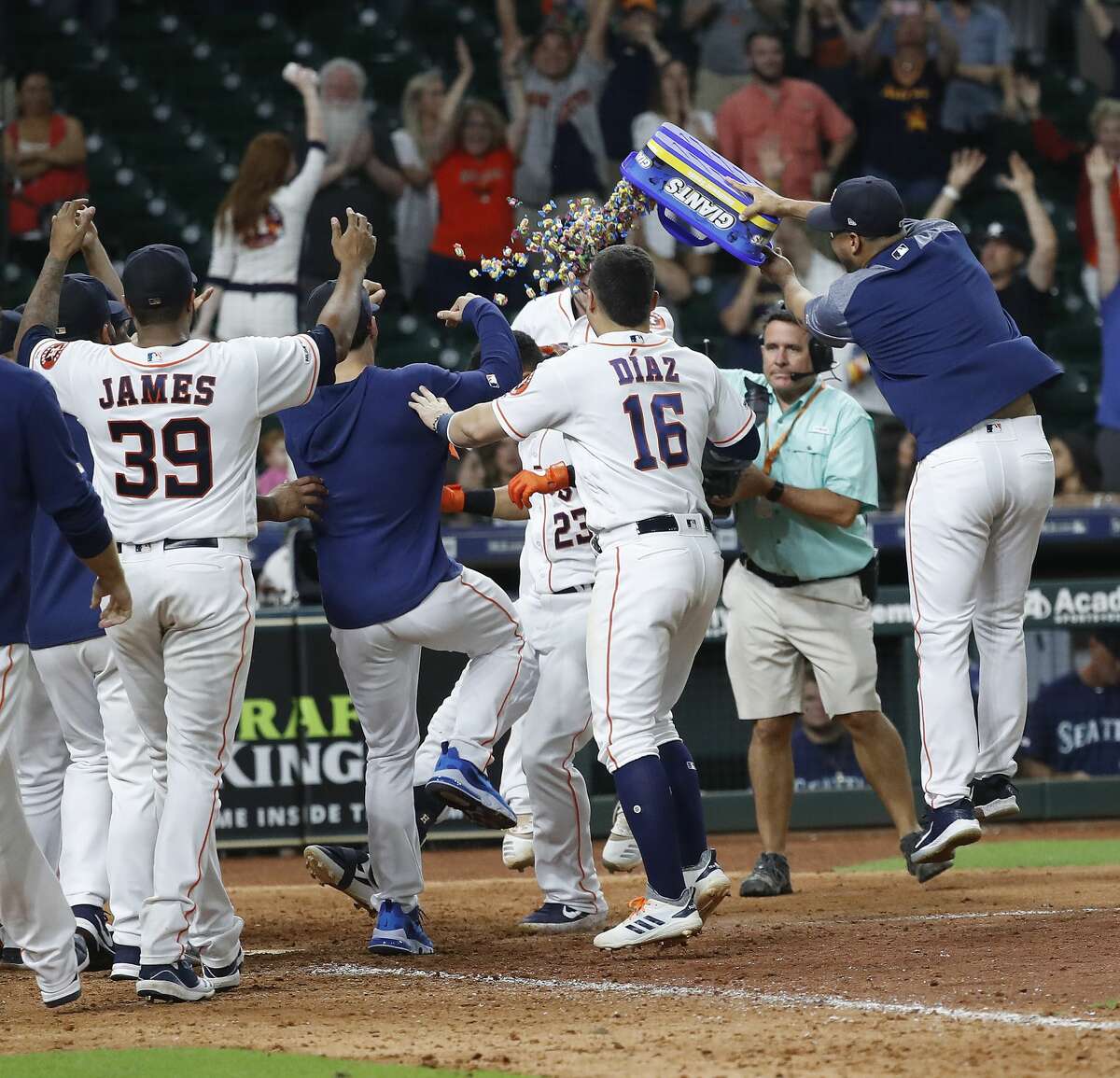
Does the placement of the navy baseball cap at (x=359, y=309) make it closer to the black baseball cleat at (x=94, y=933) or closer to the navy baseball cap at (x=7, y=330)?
the navy baseball cap at (x=7, y=330)

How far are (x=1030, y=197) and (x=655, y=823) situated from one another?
26.0 feet

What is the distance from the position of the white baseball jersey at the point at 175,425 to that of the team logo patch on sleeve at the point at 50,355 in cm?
8

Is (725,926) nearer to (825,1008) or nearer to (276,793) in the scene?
(825,1008)

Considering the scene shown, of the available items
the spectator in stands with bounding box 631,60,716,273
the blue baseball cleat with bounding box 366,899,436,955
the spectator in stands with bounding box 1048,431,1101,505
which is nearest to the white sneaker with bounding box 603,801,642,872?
the blue baseball cleat with bounding box 366,899,436,955

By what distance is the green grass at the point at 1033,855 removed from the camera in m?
8.36

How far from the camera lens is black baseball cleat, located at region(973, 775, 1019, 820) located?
19.8 feet

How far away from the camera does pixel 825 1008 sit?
15.2 feet

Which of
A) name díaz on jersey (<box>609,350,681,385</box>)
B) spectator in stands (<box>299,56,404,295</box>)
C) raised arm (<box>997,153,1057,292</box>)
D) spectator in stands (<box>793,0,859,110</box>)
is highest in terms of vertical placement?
spectator in stands (<box>793,0,859,110</box>)

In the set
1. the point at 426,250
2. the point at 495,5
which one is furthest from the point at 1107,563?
the point at 495,5

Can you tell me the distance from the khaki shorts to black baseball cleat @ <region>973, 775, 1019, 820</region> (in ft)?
4.13

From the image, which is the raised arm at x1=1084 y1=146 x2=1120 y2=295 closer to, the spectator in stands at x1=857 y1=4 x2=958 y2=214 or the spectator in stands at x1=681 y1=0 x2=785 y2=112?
the spectator in stands at x1=857 y1=4 x2=958 y2=214

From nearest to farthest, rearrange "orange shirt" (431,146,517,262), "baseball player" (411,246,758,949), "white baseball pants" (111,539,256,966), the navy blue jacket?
1. the navy blue jacket
2. "white baseball pants" (111,539,256,966)
3. "baseball player" (411,246,758,949)
4. "orange shirt" (431,146,517,262)

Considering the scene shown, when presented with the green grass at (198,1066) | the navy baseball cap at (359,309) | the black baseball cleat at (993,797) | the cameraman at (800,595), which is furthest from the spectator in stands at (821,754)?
the green grass at (198,1066)

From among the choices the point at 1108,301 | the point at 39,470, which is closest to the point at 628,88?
the point at 1108,301
